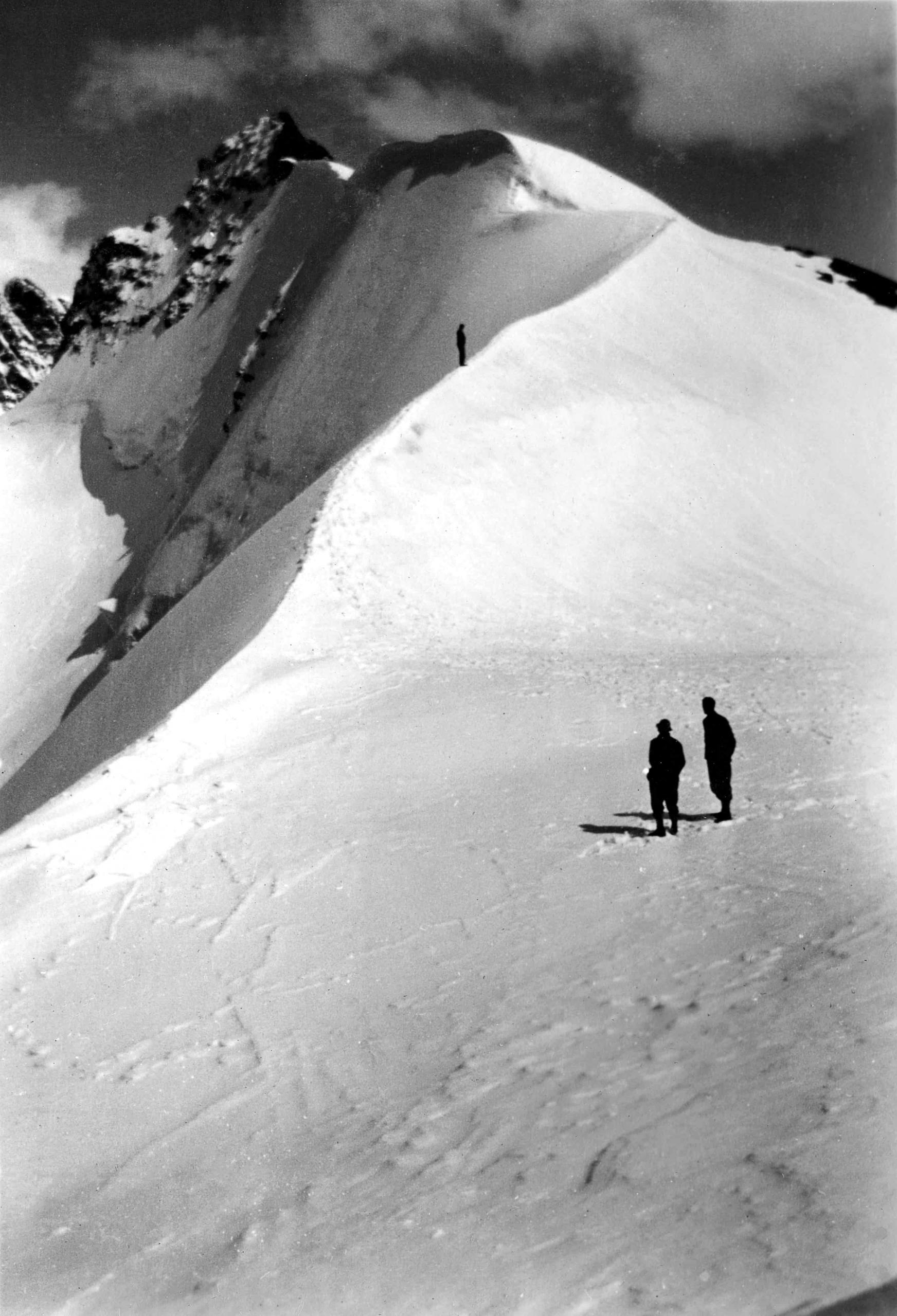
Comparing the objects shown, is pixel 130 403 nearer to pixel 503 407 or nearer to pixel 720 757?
pixel 503 407

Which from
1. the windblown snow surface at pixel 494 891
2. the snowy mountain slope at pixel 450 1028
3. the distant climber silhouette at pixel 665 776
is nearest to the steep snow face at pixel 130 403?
the windblown snow surface at pixel 494 891

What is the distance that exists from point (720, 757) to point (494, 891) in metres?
2.69

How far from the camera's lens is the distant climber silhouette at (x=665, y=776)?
38.2 feet

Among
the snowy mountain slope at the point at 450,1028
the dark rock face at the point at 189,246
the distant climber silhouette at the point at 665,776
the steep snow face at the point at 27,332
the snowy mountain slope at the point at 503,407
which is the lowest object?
the snowy mountain slope at the point at 450,1028

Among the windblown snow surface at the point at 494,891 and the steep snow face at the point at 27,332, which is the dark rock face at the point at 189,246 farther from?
the steep snow face at the point at 27,332

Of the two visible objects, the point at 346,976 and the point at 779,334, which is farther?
the point at 779,334

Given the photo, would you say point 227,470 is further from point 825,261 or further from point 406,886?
point 406,886

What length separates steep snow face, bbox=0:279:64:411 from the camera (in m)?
128

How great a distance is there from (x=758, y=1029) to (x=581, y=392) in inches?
1108

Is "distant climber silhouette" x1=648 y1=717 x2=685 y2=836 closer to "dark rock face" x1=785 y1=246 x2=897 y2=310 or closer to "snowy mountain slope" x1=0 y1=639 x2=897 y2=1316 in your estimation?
"snowy mountain slope" x1=0 y1=639 x2=897 y2=1316

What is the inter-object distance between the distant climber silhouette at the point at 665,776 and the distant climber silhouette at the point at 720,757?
0.33 meters

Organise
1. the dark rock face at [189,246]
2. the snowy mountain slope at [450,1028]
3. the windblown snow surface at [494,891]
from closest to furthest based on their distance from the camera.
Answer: the snowy mountain slope at [450,1028], the windblown snow surface at [494,891], the dark rock face at [189,246]

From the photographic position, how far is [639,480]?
101 ft

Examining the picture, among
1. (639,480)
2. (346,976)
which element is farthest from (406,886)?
(639,480)
